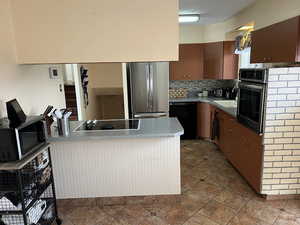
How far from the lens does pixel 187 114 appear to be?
4.75 metres

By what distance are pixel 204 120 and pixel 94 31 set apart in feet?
10.5

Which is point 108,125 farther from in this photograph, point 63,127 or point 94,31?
point 94,31

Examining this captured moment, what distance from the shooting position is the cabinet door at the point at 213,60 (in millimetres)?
4457

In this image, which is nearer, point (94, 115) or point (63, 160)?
point (63, 160)

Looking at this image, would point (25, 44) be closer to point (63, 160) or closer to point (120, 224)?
point (63, 160)

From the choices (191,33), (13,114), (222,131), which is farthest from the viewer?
(191,33)

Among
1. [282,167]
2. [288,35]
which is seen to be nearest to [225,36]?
[288,35]

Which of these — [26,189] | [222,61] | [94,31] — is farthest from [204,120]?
[26,189]

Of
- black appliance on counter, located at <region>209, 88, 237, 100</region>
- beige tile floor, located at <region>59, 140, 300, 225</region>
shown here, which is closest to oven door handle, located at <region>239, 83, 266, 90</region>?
beige tile floor, located at <region>59, 140, 300, 225</region>

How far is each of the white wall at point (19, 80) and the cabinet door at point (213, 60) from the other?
316cm

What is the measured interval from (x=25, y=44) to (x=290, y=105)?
9.11 feet

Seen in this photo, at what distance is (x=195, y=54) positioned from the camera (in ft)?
15.8

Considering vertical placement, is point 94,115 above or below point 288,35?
below

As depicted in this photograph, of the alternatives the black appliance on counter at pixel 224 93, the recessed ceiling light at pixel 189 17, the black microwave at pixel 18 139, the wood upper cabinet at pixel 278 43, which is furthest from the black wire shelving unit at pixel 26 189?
the black appliance on counter at pixel 224 93
